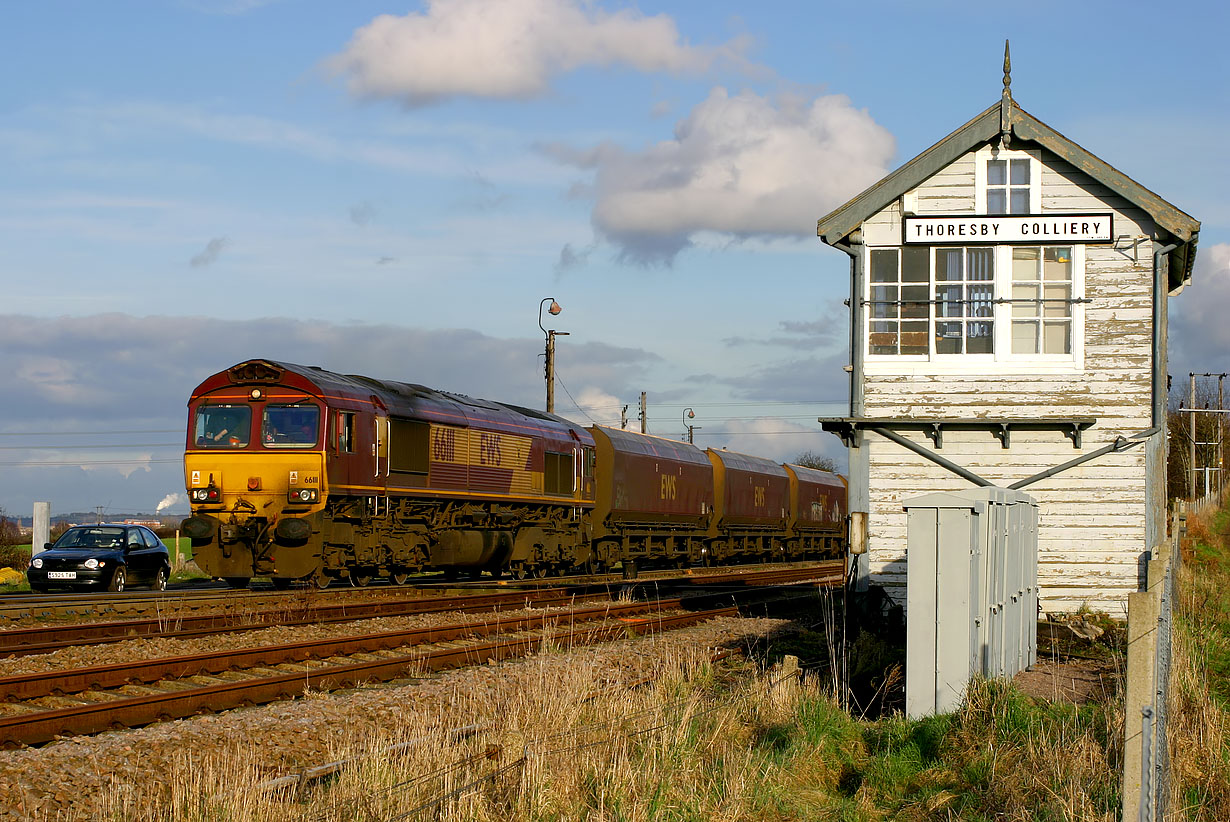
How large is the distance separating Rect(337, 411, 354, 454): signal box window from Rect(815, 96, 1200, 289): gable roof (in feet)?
27.6

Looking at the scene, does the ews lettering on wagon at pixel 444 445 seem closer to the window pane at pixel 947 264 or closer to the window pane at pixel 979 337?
the window pane at pixel 947 264

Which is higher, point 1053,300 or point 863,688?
point 1053,300

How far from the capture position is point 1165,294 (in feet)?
53.1

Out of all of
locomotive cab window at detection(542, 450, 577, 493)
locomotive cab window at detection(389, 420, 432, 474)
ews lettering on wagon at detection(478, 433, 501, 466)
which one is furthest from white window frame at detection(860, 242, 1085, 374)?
locomotive cab window at detection(542, 450, 577, 493)

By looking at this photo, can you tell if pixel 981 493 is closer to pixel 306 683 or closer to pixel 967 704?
pixel 967 704

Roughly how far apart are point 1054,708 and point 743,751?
2488 mm

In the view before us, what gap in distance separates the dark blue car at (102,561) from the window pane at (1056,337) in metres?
16.4

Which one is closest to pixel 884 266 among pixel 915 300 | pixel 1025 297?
pixel 915 300

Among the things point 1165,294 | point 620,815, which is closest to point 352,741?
point 620,815

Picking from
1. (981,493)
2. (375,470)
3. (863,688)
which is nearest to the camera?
(981,493)

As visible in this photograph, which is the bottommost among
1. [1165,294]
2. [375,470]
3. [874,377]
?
[375,470]

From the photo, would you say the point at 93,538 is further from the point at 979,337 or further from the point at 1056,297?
the point at 1056,297

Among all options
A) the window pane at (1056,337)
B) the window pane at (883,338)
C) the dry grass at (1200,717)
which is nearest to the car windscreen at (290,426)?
the window pane at (883,338)

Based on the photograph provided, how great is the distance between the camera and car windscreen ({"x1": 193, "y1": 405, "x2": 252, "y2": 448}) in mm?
20625
